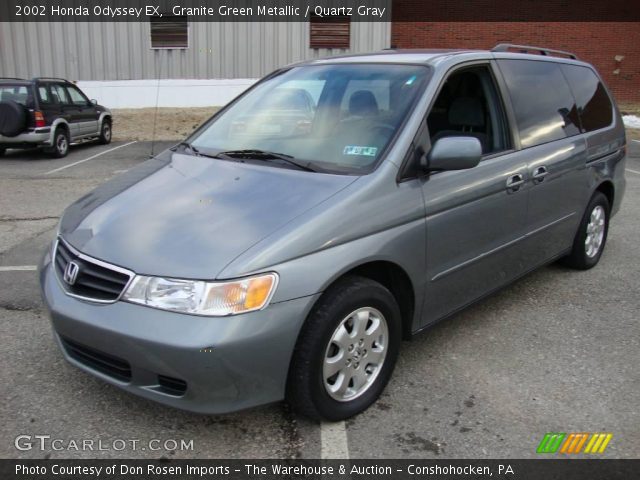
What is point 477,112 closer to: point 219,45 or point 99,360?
point 99,360

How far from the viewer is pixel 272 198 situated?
2.85 m

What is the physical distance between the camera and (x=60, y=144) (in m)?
12.9

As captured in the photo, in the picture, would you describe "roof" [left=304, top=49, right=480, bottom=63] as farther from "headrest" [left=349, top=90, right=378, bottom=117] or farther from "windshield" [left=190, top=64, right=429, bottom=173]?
"headrest" [left=349, top=90, right=378, bottom=117]

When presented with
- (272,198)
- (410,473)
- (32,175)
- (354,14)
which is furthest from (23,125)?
(354,14)

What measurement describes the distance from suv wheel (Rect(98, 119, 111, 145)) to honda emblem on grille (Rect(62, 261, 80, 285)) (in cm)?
1340

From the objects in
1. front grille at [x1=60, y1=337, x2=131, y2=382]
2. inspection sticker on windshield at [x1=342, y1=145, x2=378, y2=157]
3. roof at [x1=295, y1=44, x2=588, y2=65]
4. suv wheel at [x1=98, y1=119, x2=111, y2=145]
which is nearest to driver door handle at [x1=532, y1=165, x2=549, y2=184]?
roof at [x1=295, y1=44, x2=588, y2=65]

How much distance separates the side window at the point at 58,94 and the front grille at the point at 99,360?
11.6 metres

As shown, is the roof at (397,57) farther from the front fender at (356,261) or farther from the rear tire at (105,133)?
the rear tire at (105,133)

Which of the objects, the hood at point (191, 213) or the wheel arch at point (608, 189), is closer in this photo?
the hood at point (191, 213)

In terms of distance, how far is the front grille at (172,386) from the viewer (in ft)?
8.18

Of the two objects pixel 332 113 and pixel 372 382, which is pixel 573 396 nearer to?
pixel 372 382

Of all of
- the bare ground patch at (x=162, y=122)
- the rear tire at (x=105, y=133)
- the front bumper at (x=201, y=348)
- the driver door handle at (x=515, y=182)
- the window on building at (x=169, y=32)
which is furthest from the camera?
the window on building at (x=169, y=32)

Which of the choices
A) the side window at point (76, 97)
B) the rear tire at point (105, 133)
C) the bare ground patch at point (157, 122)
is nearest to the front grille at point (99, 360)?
the side window at point (76, 97)

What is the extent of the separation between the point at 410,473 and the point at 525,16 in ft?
73.3
